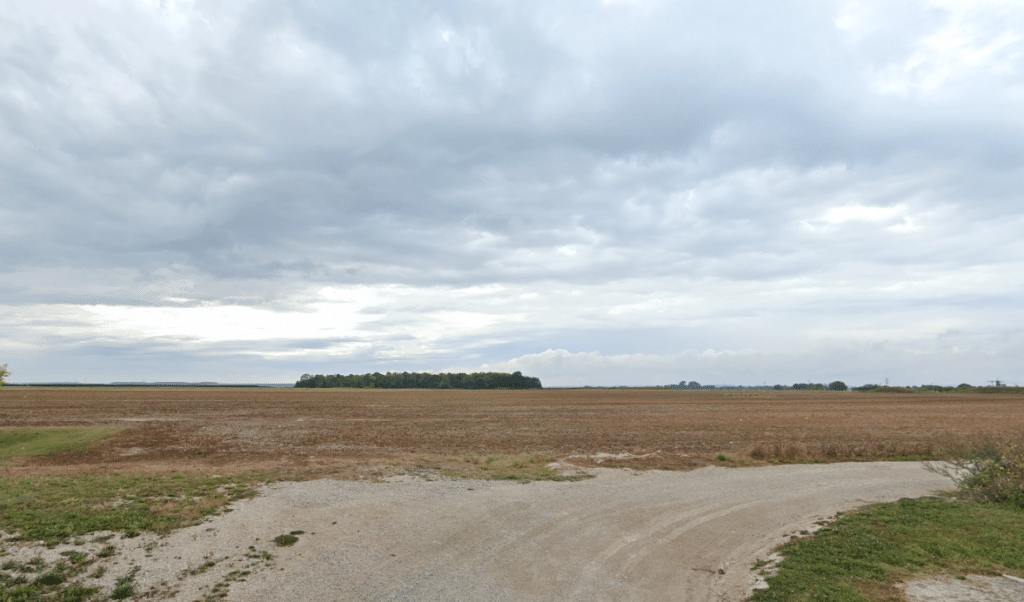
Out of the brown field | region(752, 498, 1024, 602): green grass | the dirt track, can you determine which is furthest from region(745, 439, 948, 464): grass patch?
region(752, 498, 1024, 602): green grass

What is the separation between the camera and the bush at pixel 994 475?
1638cm

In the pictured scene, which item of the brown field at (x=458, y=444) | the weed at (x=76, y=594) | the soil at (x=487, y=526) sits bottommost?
the brown field at (x=458, y=444)

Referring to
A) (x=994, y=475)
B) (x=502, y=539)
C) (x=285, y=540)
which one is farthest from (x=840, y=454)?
(x=285, y=540)

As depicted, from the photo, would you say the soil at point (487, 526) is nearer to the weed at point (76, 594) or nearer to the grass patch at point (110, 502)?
the weed at point (76, 594)

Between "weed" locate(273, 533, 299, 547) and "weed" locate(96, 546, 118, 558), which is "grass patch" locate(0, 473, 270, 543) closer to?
"weed" locate(96, 546, 118, 558)

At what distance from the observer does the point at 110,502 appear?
596 inches

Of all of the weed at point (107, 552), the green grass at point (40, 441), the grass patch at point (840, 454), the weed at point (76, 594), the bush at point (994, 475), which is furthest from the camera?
the grass patch at point (840, 454)

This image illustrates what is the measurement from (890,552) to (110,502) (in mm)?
21502

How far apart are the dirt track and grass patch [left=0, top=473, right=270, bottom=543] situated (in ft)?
3.78

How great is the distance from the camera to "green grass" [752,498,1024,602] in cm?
1031

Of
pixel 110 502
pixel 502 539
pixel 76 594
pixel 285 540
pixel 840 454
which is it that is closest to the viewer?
pixel 76 594

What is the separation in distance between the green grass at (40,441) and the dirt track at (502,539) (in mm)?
19025

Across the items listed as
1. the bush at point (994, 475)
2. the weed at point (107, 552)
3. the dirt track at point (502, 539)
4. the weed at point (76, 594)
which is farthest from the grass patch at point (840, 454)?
the weed at point (76, 594)

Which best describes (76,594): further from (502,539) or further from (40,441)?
(40,441)
